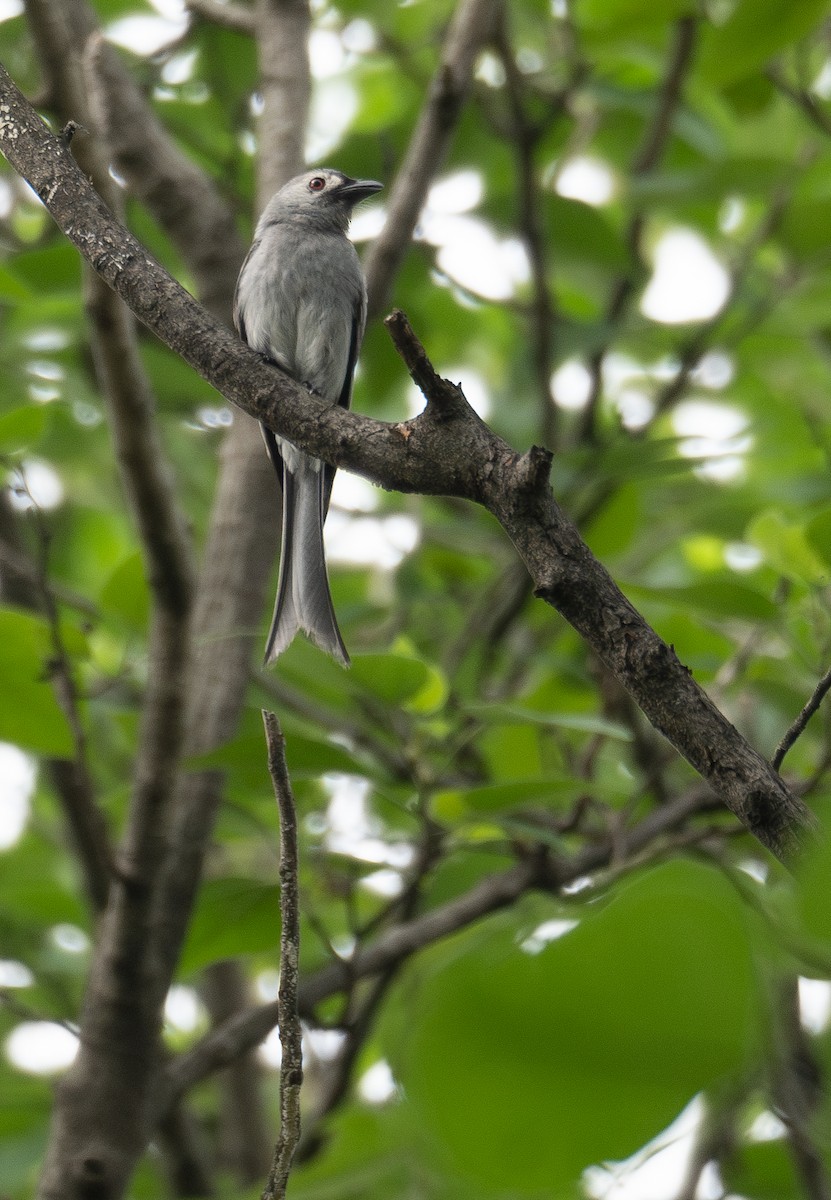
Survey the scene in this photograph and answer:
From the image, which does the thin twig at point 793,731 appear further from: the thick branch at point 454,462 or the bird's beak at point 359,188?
the bird's beak at point 359,188

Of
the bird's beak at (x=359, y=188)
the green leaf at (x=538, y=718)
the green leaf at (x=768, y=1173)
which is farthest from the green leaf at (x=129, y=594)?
the bird's beak at (x=359, y=188)

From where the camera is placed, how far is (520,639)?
5.64 meters

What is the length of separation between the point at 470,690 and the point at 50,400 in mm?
1803

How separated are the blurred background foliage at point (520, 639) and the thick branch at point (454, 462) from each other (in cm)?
18

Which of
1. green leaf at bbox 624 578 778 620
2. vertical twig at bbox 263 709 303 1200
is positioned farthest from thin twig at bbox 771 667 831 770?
green leaf at bbox 624 578 778 620

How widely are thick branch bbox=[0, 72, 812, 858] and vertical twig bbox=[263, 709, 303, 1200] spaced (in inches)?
19.8

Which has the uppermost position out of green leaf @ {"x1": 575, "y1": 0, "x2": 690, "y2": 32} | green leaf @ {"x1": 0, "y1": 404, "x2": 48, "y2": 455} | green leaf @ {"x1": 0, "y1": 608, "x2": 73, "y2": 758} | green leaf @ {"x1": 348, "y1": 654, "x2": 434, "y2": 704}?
green leaf @ {"x1": 575, "y1": 0, "x2": 690, "y2": 32}

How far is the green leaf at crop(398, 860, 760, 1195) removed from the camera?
0.91m

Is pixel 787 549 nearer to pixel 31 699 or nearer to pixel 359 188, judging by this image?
pixel 31 699

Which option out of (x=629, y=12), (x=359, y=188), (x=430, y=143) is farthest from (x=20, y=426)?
(x=359, y=188)

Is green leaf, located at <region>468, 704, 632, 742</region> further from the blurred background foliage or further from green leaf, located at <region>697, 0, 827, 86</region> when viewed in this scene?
green leaf, located at <region>697, 0, 827, 86</region>

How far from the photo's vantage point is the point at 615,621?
1.67 m

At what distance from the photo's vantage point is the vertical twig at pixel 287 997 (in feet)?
5.50

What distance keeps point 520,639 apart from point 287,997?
3.91 meters
